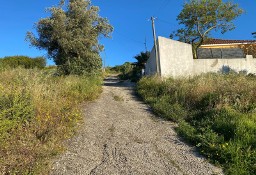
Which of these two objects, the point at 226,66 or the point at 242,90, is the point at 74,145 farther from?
the point at 226,66

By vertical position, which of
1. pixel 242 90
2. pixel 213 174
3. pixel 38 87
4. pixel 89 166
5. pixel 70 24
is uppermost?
pixel 70 24

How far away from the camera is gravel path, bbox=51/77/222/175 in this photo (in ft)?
14.9

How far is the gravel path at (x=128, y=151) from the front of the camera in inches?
179

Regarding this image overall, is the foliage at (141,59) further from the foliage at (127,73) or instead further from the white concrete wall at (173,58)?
the white concrete wall at (173,58)

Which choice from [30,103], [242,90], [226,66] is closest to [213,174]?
[30,103]

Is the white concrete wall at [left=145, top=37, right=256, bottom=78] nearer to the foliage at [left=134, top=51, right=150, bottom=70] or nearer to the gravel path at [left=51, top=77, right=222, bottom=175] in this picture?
the gravel path at [left=51, top=77, right=222, bottom=175]

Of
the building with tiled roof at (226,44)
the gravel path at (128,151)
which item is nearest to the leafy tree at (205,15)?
the building with tiled roof at (226,44)

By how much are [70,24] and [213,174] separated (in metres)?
13.0

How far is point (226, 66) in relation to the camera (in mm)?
18797

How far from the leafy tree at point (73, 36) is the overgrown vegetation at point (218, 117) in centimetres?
626

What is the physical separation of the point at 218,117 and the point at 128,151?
302 centimetres

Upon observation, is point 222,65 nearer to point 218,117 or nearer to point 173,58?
point 173,58

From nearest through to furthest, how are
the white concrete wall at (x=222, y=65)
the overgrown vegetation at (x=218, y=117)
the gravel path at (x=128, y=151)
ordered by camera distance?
the gravel path at (x=128, y=151), the overgrown vegetation at (x=218, y=117), the white concrete wall at (x=222, y=65)

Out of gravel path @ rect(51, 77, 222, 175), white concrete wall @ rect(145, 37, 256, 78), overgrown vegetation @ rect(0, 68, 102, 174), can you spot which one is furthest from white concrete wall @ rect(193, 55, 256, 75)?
overgrown vegetation @ rect(0, 68, 102, 174)
